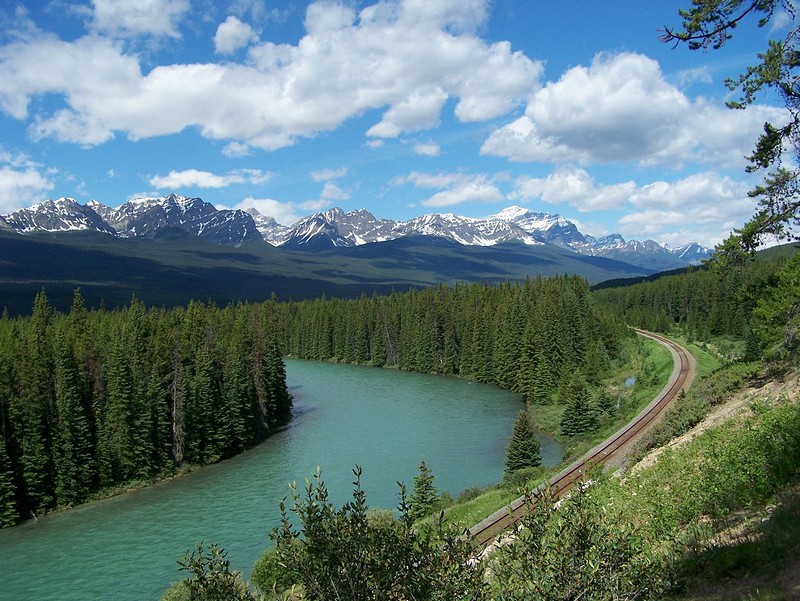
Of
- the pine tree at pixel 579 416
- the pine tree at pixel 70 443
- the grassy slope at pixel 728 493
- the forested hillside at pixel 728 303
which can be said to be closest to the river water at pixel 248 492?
the pine tree at pixel 70 443

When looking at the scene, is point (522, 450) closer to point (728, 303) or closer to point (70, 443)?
point (70, 443)

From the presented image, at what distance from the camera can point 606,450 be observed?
3759 cm

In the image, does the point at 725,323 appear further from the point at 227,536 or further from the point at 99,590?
the point at 99,590

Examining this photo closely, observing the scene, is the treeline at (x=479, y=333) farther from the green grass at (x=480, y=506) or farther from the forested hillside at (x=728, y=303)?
the green grass at (x=480, y=506)

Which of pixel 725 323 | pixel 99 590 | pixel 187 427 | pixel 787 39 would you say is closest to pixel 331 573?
pixel 787 39

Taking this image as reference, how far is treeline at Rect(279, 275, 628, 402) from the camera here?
283ft

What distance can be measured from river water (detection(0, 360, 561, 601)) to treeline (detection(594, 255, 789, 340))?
46526 mm

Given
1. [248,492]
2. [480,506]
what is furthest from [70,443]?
[480,506]

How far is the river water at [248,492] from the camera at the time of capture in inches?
1286

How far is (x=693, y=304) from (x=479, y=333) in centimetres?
7177

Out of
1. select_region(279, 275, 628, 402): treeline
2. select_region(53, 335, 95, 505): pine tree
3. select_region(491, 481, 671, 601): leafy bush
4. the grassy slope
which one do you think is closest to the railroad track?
the grassy slope

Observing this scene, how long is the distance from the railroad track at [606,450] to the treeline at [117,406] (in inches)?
1413

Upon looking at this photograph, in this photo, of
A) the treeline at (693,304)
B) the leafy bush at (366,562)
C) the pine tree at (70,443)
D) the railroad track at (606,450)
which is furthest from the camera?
the treeline at (693,304)

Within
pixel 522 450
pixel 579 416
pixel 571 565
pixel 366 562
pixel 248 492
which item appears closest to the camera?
pixel 366 562
